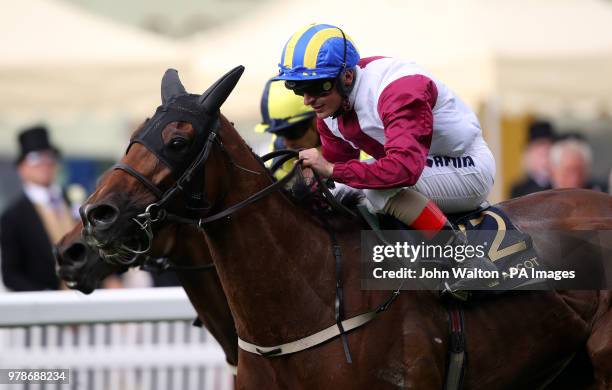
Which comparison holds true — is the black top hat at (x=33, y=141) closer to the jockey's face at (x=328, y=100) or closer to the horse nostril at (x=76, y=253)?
the horse nostril at (x=76, y=253)

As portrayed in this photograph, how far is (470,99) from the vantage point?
10453mm

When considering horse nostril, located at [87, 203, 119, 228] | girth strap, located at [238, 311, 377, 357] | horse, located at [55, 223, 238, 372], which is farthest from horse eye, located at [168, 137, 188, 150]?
horse, located at [55, 223, 238, 372]

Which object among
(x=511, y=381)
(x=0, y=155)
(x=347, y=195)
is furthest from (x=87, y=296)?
(x=0, y=155)

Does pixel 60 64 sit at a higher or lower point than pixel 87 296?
higher

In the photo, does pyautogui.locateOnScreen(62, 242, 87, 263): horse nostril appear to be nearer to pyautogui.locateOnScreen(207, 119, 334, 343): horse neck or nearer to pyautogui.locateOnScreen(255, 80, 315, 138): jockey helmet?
pyautogui.locateOnScreen(255, 80, 315, 138): jockey helmet

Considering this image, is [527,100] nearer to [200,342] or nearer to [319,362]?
[200,342]

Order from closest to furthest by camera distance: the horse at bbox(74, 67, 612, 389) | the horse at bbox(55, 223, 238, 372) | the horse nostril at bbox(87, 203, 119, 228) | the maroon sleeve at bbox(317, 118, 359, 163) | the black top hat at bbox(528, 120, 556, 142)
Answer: the horse nostril at bbox(87, 203, 119, 228) < the horse at bbox(74, 67, 612, 389) < the maroon sleeve at bbox(317, 118, 359, 163) < the horse at bbox(55, 223, 238, 372) < the black top hat at bbox(528, 120, 556, 142)

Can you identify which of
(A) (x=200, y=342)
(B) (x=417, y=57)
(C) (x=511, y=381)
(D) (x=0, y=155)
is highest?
(B) (x=417, y=57)

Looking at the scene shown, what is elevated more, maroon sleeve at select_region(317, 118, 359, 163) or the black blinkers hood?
the black blinkers hood

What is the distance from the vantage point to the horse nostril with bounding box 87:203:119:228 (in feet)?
14.7

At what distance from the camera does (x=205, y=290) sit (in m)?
6.14

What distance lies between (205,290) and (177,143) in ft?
5.55

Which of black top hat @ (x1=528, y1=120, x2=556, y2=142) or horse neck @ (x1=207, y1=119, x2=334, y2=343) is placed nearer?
horse neck @ (x1=207, y1=119, x2=334, y2=343)

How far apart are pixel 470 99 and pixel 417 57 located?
62 cm
